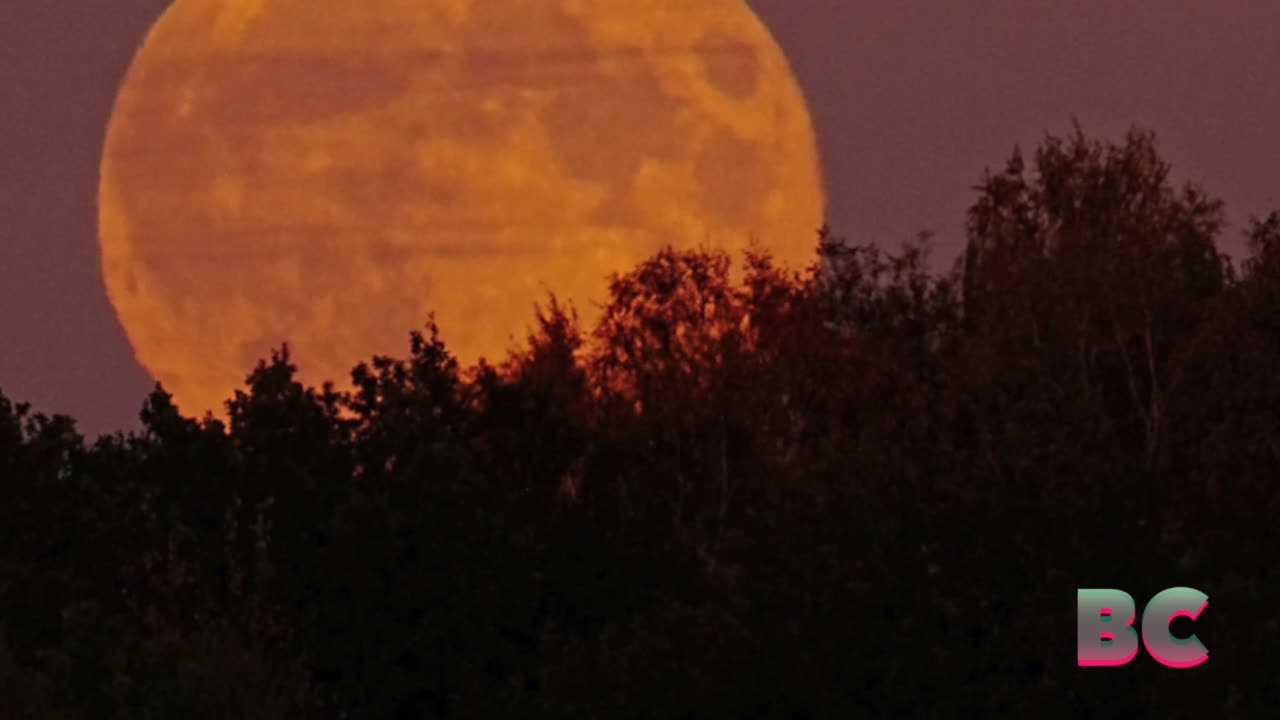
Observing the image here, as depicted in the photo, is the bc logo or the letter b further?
the letter b

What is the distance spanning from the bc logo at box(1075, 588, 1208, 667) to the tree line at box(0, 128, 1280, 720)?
21cm

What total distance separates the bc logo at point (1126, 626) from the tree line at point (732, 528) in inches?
8.4

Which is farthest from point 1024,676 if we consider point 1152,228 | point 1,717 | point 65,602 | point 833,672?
point 1152,228

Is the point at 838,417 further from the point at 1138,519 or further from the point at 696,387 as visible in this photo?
the point at 1138,519

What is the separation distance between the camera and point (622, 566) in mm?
56719

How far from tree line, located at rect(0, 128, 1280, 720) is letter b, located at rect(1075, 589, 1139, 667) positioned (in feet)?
0.62

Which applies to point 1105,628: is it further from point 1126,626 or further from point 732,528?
point 732,528

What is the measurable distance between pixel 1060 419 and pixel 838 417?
1901cm

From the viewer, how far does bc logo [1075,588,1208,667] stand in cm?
3984

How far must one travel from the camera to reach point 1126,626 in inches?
1700

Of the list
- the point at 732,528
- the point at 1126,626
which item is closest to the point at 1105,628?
the point at 1126,626

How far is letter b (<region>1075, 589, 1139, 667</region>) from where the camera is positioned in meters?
41.1

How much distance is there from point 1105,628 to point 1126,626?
80cm

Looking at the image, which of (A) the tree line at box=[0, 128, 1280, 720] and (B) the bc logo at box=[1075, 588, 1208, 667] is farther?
(A) the tree line at box=[0, 128, 1280, 720]
